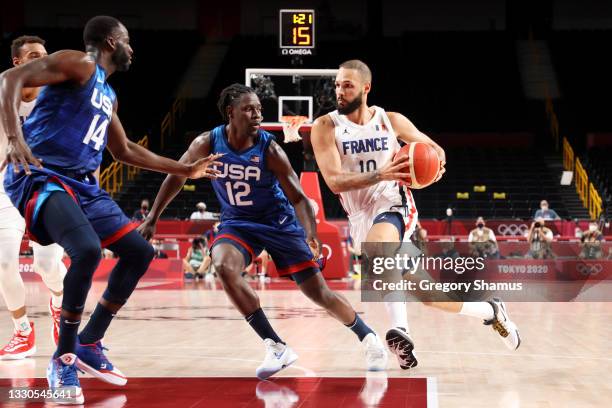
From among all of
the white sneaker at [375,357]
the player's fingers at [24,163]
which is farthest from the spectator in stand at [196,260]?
the player's fingers at [24,163]

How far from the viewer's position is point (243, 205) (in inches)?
207

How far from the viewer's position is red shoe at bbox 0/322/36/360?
5609 millimetres

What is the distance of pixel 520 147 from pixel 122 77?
45.6 feet

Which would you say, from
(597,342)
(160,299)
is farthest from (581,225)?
(597,342)

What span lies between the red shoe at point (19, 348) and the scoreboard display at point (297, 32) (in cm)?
969

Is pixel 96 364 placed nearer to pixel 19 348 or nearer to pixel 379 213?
pixel 19 348

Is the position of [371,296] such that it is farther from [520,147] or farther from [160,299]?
[520,147]

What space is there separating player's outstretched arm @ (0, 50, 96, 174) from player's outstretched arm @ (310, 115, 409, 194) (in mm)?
1704

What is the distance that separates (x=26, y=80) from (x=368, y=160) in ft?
7.84

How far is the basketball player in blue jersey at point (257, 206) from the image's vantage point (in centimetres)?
514

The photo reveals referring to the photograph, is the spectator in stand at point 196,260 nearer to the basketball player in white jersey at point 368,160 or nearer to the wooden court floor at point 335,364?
the wooden court floor at point 335,364

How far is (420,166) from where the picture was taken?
504 centimetres

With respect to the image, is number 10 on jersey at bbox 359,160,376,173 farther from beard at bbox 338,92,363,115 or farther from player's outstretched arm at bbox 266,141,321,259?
player's outstretched arm at bbox 266,141,321,259

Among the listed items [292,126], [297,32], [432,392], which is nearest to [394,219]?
[432,392]
